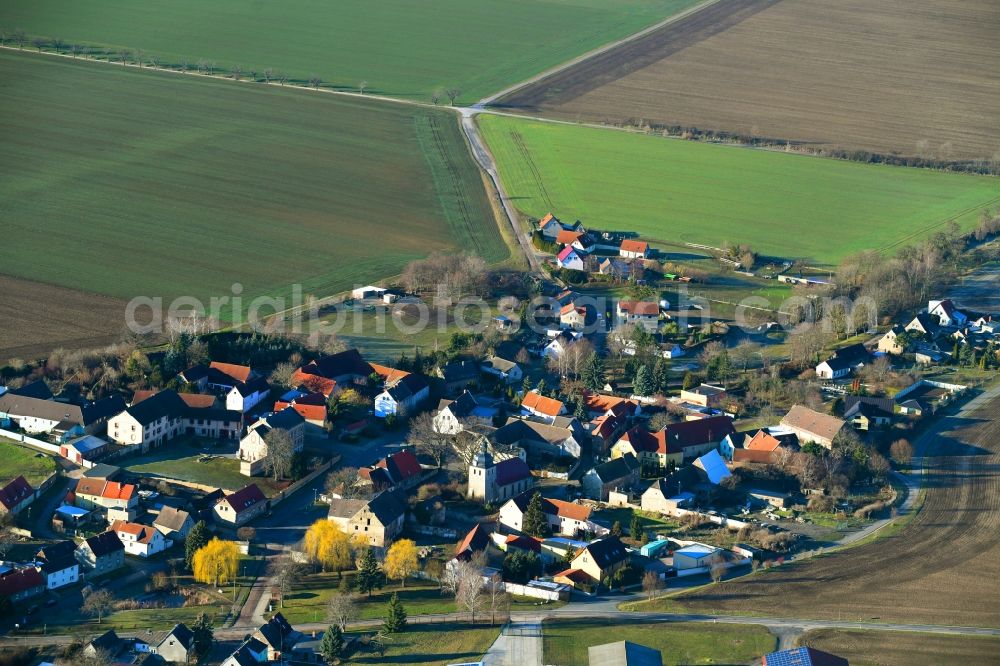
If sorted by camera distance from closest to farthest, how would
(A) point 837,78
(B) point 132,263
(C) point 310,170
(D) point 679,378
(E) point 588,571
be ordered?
1. (E) point 588,571
2. (D) point 679,378
3. (B) point 132,263
4. (C) point 310,170
5. (A) point 837,78

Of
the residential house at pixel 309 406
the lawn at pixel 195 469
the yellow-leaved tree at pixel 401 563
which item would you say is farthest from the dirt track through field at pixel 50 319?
the yellow-leaved tree at pixel 401 563

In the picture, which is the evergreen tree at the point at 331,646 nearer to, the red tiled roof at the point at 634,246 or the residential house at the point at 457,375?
the residential house at the point at 457,375

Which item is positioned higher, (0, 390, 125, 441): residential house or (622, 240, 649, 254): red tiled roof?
(622, 240, 649, 254): red tiled roof

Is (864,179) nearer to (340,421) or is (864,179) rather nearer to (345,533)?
(340,421)

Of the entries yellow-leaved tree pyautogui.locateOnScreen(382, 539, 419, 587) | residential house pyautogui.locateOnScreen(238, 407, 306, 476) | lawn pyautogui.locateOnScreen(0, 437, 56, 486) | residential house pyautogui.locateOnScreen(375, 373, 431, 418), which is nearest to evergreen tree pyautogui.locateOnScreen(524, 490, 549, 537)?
yellow-leaved tree pyautogui.locateOnScreen(382, 539, 419, 587)

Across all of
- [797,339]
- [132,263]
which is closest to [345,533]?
[797,339]

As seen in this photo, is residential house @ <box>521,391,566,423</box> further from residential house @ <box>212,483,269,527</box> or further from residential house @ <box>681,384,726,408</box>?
residential house @ <box>212,483,269,527</box>

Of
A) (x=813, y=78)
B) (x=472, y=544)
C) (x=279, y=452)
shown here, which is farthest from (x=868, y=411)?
(x=813, y=78)

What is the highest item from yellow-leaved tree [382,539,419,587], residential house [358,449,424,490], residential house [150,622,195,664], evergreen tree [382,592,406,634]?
residential house [358,449,424,490]
